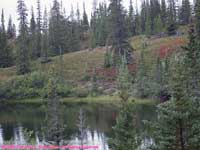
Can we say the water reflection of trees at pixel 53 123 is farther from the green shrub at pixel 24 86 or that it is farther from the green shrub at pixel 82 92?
the green shrub at pixel 24 86

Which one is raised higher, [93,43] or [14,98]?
[93,43]

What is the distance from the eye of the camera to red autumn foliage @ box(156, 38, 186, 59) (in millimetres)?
93438

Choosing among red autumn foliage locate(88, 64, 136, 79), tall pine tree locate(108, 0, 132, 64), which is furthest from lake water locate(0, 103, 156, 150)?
tall pine tree locate(108, 0, 132, 64)

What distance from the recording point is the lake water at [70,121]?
45.7 m

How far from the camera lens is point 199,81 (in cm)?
3600

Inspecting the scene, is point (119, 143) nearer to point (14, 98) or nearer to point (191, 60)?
point (191, 60)

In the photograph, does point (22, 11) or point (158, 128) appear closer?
point (158, 128)

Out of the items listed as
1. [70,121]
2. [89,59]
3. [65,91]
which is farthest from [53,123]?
[89,59]

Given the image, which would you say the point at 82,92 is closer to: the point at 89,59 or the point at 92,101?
the point at 92,101

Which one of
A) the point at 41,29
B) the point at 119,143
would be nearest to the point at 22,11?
the point at 41,29

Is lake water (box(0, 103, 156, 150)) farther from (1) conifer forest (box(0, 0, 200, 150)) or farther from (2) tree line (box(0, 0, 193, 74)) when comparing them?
(2) tree line (box(0, 0, 193, 74))

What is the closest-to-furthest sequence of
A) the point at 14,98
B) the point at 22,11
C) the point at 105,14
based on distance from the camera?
the point at 14,98, the point at 22,11, the point at 105,14

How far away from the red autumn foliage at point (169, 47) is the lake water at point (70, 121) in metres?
25.3

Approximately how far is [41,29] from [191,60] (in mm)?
92470
